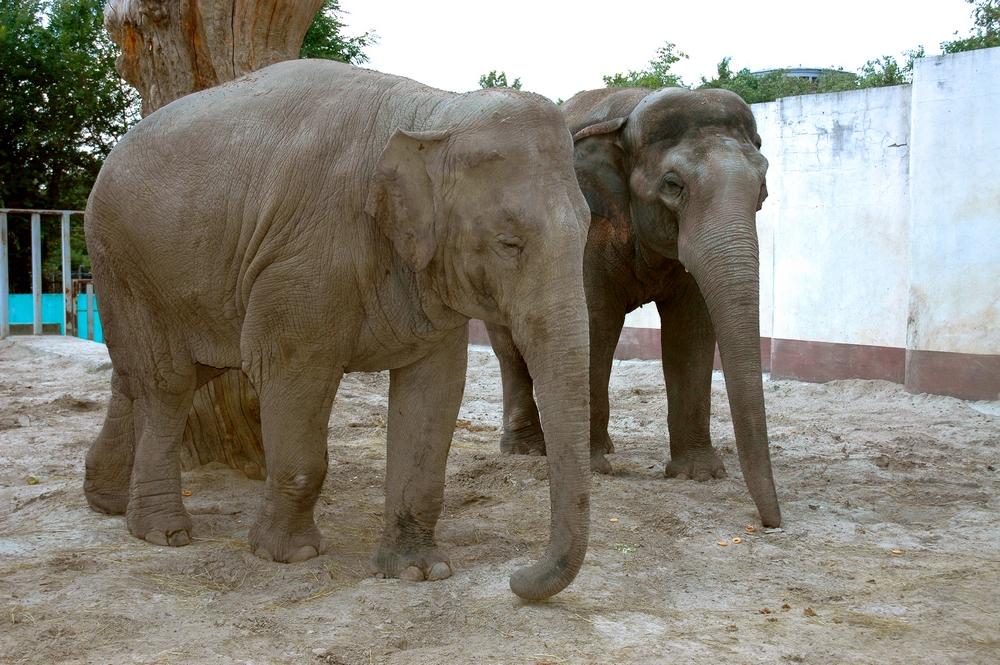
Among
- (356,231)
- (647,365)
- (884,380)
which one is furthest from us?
(647,365)

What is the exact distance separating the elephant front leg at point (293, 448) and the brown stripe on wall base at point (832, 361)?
6.58 meters

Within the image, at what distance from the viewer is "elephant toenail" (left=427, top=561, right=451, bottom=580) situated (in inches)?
161

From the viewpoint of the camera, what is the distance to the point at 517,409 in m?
7.03

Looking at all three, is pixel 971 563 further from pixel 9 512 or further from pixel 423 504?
pixel 9 512

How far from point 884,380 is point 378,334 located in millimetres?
6525

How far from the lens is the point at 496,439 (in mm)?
7785

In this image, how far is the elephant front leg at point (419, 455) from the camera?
420 centimetres

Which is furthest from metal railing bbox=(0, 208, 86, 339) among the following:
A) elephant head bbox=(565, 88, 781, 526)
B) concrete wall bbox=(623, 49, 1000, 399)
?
elephant head bbox=(565, 88, 781, 526)

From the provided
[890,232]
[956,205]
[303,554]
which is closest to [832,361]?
[890,232]

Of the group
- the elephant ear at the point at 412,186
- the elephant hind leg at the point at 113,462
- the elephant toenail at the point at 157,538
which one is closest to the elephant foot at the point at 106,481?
the elephant hind leg at the point at 113,462

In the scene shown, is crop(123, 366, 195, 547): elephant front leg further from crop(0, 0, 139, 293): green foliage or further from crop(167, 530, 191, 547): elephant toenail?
crop(0, 0, 139, 293): green foliage

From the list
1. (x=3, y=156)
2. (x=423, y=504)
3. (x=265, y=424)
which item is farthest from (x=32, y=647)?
(x=3, y=156)

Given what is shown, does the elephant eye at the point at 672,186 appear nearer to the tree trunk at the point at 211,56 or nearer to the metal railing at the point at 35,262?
the tree trunk at the point at 211,56

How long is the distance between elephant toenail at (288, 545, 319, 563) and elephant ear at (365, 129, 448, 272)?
4.39 ft
